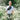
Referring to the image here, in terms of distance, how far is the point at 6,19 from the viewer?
5.67 ft

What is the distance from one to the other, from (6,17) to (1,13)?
0.32m

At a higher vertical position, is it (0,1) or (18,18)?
(0,1)

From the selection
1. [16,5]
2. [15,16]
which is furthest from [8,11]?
[16,5]

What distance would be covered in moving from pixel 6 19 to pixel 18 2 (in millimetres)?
858

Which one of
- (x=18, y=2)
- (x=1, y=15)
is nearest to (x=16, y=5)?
(x=18, y=2)

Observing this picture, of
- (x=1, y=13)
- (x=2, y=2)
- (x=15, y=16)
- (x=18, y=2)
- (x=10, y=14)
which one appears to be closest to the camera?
(x=10, y=14)

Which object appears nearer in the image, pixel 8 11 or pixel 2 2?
pixel 8 11

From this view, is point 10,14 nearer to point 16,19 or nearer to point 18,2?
point 16,19

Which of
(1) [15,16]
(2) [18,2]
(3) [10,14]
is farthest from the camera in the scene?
(2) [18,2]

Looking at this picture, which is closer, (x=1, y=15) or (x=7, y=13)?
(x=7, y=13)

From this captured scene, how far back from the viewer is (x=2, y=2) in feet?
8.11

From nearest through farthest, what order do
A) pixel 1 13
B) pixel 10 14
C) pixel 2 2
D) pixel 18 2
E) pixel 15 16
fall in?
pixel 10 14, pixel 15 16, pixel 1 13, pixel 18 2, pixel 2 2

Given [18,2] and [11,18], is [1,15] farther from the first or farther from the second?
[18,2]

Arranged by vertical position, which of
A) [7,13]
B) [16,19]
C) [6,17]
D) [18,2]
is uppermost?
[18,2]
